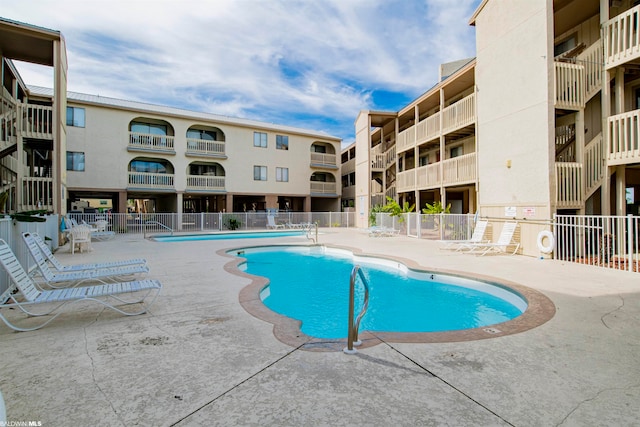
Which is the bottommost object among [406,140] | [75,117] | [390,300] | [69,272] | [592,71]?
[390,300]

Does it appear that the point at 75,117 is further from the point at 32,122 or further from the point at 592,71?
the point at 592,71

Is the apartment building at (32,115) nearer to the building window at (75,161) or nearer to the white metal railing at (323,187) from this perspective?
the building window at (75,161)

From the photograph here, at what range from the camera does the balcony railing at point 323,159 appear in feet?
96.5

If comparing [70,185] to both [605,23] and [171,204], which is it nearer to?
[171,204]

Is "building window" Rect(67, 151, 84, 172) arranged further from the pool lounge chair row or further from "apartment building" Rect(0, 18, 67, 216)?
the pool lounge chair row

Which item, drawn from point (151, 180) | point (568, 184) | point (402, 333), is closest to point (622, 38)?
point (568, 184)

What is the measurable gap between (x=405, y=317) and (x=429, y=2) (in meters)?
13.3

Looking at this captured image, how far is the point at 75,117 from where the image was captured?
2083cm

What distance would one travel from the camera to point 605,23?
10.2m

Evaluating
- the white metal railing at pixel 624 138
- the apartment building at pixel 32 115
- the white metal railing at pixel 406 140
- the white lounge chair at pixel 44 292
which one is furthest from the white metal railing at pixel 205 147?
the white metal railing at pixel 624 138

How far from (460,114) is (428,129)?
3254mm

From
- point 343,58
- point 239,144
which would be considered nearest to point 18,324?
point 343,58

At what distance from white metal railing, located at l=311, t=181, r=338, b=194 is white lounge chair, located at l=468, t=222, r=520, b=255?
1894 centimetres

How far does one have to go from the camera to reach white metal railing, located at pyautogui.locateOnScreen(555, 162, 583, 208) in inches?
397
